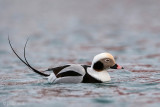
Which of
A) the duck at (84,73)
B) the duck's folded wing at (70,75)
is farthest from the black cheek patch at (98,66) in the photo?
the duck's folded wing at (70,75)

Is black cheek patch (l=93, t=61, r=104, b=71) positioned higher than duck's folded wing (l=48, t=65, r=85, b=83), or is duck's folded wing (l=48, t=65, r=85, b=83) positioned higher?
black cheek patch (l=93, t=61, r=104, b=71)

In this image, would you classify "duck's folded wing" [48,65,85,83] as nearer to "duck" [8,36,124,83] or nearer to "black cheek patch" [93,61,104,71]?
"duck" [8,36,124,83]

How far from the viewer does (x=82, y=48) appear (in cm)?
1688

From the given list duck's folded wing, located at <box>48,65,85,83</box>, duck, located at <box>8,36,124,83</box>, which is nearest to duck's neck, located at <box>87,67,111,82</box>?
duck, located at <box>8,36,124,83</box>

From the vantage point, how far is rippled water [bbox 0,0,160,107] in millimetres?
7949

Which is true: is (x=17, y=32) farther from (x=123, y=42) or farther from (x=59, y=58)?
(x=59, y=58)

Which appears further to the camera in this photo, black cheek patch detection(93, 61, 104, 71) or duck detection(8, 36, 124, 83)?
black cheek patch detection(93, 61, 104, 71)

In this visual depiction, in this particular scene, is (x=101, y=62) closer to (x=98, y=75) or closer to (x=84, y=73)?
(x=98, y=75)

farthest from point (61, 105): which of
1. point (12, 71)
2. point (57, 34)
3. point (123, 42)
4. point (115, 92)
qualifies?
point (57, 34)

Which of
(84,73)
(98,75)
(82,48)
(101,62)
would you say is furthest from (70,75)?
(82,48)

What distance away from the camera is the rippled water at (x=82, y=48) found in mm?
7949

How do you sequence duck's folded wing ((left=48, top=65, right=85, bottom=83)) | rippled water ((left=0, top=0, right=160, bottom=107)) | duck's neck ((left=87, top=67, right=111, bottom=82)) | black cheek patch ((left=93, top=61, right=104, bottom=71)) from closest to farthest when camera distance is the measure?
rippled water ((left=0, top=0, right=160, bottom=107)), duck's folded wing ((left=48, top=65, right=85, bottom=83)), duck's neck ((left=87, top=67, right=111, bottom=82)), black cheek patch ((left=93, top=61, right=104, bottom=71))

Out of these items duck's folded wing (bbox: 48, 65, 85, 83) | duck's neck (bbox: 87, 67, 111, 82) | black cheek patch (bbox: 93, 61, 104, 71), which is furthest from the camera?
black cheek patch (bbox: 93, 61, 104, 71)

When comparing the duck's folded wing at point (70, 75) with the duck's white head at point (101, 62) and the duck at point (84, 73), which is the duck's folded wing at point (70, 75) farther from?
the duck's white head at point (101, 62)
